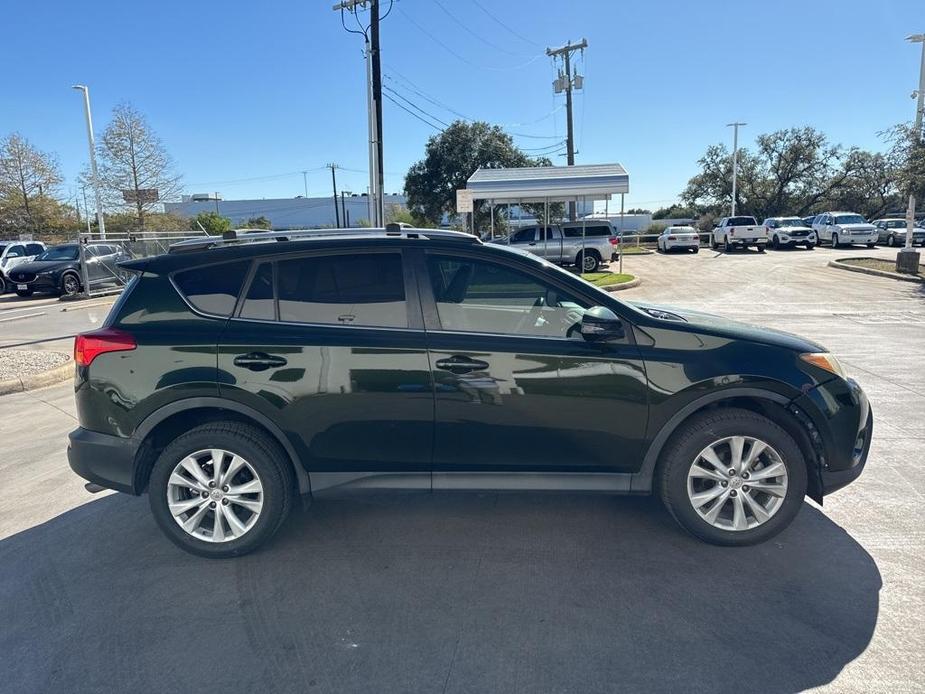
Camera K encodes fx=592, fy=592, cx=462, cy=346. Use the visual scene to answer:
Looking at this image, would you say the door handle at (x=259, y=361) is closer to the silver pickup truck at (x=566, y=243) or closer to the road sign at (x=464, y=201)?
the road sign at (x=464, y=201)

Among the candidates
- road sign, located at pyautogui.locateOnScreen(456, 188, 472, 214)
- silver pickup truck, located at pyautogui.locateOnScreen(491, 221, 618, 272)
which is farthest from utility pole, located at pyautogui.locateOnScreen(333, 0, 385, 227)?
silver pickup truck, located at pyautogui.locateOnScreen(491, 221, 618, 272)

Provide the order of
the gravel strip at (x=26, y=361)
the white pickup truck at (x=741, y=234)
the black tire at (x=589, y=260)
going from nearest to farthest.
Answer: the gravel strip at (x=26, y=361) → the black tire at (x=589, y=260) → the white pickup truck at (x=741, y=234)

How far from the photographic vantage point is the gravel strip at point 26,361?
7.94 m

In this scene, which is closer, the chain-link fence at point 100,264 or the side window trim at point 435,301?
the side window trim at point 435,301

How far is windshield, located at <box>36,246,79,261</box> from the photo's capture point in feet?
66.9

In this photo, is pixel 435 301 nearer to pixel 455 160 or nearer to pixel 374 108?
pixel 374 108

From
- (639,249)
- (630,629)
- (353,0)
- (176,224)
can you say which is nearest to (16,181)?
(176,224)

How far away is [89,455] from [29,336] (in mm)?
10636

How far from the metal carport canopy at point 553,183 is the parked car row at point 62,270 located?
12.7m

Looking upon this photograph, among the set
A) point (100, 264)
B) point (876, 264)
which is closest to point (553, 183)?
point (876, 264)

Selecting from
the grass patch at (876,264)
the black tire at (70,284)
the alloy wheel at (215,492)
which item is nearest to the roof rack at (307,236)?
the alloy wheel at (215,492)

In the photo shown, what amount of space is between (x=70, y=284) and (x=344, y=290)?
20382 millimetres

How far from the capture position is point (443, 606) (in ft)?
9.93

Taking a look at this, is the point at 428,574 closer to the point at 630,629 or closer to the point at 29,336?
the point at 630,629
